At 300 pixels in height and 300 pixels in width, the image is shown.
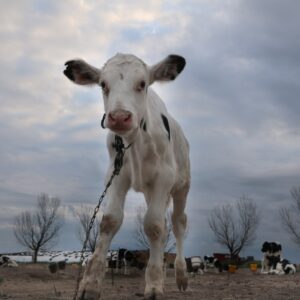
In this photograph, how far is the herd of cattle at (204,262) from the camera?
27703 millimetres

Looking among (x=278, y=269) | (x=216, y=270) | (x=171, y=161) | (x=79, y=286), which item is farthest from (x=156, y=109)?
(x=216, y=270)

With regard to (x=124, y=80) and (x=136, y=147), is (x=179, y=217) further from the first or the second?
(x=124, y=80)

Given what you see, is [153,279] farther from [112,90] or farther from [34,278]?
[34,278]

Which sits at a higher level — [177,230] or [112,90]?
[112,90]

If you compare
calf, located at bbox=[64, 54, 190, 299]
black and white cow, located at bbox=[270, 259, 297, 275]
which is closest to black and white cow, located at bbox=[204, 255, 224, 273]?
black and white cow, located at bbox=[270, 259, 297, 275]

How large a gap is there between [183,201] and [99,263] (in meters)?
4.38

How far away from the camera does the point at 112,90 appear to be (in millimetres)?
5723

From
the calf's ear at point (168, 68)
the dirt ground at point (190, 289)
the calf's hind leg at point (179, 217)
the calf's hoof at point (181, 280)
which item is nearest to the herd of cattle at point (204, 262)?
the dirt ground at point (190, 289)

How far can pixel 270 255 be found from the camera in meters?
31.7

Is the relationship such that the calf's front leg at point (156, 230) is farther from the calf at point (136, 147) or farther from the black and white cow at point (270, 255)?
the black and white cow at point (270, 255)

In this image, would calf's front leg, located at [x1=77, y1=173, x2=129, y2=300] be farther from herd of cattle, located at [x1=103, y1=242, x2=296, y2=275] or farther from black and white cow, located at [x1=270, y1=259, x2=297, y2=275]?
black and white cow, located at [x1=270, y1=259, x2=297, y2=275]

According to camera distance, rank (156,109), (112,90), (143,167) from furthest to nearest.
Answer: (156,109), (143,167), (112,90)

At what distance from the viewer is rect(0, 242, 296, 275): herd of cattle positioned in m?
27.7

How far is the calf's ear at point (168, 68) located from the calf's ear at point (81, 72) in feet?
2.51
